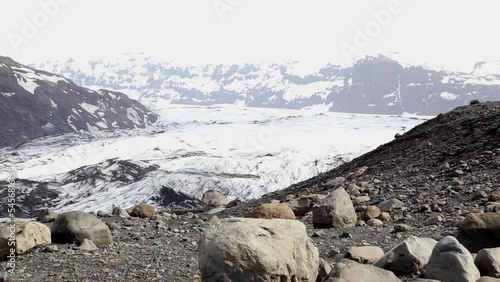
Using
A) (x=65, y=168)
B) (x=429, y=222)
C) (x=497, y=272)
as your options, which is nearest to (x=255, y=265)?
(x=497, y=272)

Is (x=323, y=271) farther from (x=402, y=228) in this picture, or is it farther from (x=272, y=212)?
(x=272, y=212)

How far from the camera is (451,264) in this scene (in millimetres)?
7727

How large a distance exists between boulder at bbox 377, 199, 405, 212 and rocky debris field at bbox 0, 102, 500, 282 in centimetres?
4

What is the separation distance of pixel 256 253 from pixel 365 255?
3.13 meters

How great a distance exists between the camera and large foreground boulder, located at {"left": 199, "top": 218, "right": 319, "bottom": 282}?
286 inches

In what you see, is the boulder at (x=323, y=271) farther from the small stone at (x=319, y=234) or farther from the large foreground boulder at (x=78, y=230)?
the large foreground boulder at (x=78, y=230)

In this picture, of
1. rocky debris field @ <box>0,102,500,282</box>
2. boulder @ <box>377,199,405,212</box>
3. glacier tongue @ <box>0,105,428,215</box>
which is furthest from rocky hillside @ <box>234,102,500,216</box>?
glacier tongue @ <box>0,105,428,215</box>

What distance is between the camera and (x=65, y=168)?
174m

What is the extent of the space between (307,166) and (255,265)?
5528 inches

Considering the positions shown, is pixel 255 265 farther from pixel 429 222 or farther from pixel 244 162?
pixel 244 162

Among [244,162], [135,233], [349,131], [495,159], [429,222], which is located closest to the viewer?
[429,222]

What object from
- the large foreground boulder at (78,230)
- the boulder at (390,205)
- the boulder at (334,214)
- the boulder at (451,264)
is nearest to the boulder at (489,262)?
the boulder at (451,264)

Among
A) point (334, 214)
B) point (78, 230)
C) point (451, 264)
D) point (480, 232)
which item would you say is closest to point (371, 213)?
point (334, 214)

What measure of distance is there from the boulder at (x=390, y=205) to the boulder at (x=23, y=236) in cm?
1010
